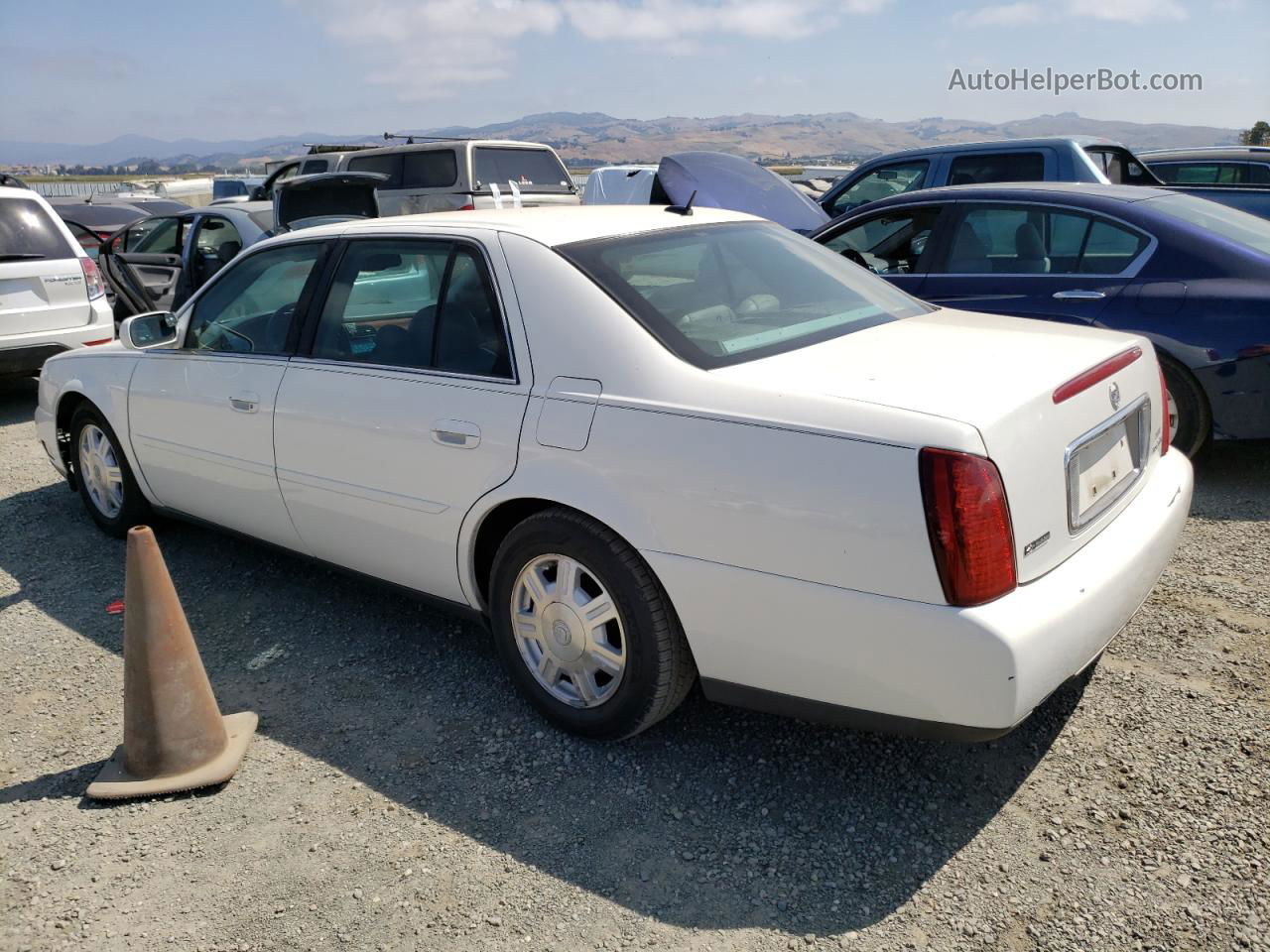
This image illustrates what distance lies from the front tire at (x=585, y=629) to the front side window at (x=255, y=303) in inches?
59.4

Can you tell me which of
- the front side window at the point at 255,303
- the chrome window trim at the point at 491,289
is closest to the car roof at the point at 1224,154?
the chrome window trim at the point at 491,289

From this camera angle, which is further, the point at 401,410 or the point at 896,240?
the point at 896,240

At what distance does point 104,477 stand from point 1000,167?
757 cm

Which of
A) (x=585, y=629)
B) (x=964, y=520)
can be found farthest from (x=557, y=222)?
(x=964, y=520)

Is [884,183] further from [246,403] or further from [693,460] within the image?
[693,460]

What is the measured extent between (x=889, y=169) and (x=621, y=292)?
8.25 metres

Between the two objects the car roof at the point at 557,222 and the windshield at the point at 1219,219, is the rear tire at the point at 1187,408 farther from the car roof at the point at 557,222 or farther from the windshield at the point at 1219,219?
the car roof at the point at 557,222

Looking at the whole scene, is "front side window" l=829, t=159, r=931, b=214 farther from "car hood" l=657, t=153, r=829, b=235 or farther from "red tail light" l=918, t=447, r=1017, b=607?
"red tail light" l=918, t=447, r=1017, b=607

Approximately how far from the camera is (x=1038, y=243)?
18.7 ft

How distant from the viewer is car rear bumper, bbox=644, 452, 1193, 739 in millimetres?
2367

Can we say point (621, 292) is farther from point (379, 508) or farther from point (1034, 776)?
point (1034, 776)

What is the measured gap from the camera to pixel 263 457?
393cm

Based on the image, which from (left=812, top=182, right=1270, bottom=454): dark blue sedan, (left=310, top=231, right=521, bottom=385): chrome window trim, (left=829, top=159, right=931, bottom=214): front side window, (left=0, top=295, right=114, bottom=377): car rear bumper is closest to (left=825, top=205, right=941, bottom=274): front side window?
(left=812, top=182, right=1270, bottom=454): dark blue sedan

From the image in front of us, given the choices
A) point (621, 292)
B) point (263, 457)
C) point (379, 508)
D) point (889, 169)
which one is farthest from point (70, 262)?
point (889, 169)
